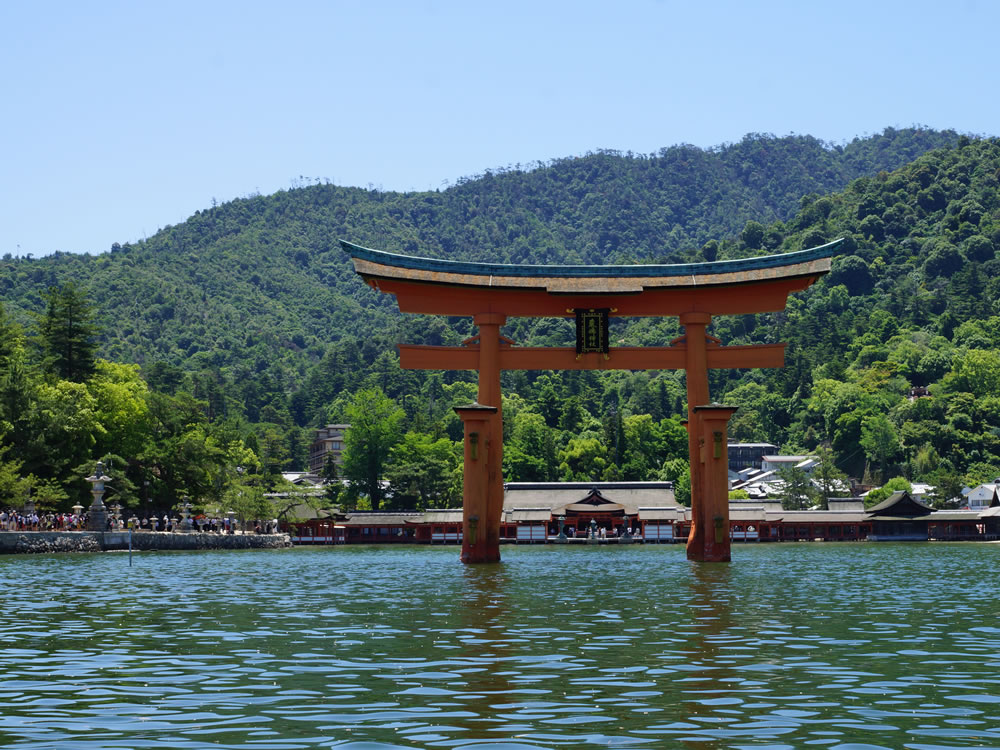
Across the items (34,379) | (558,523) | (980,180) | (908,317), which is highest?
(980,180)

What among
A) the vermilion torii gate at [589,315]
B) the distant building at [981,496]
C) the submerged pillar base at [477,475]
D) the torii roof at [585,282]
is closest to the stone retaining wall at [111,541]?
the vermilion torii gate at [589,315]

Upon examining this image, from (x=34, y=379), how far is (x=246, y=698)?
55.3 metres

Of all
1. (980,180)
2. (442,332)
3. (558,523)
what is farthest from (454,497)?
(980,180)

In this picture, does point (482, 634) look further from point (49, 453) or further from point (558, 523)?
point (558, 523)

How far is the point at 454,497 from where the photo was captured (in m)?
92.3

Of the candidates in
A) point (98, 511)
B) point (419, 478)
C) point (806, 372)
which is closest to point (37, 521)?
point (98, 511)

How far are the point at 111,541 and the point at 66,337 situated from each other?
21249mm

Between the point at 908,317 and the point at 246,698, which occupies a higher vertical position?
the point at 908,317

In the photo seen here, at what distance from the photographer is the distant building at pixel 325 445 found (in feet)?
488

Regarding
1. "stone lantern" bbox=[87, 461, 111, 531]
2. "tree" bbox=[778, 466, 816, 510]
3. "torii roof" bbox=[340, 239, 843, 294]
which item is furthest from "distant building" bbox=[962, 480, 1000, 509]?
"stone lantern" bbox=[87, 461, 111, 531]

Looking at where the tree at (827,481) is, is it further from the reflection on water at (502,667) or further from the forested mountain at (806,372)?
the reflection on water at (502,667)

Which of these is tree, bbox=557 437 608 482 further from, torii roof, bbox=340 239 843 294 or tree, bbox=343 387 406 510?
torii roof, bbox=340 239 843 294

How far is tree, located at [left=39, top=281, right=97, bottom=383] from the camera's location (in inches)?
2837

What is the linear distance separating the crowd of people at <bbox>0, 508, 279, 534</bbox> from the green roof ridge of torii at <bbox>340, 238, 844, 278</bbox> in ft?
57.3
